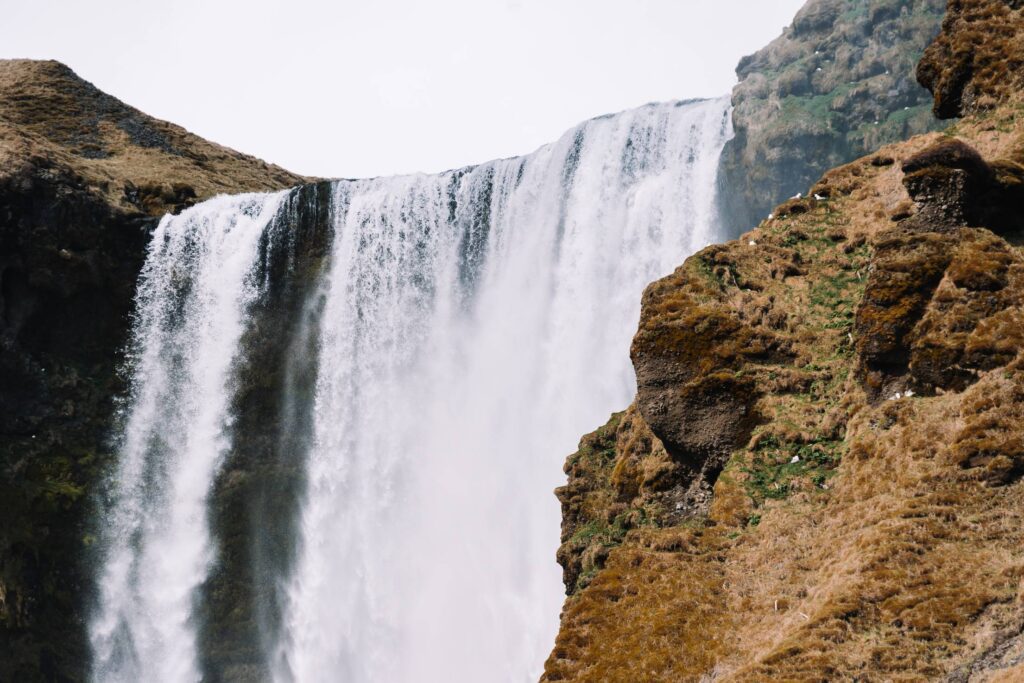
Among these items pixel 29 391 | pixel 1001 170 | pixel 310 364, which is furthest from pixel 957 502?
Result: pixel 29 391

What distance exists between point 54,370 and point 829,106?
37.8m

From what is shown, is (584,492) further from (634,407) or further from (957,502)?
(957,502)

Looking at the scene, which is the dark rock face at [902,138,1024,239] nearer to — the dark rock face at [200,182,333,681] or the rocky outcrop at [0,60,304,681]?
the dark rock face at [200,182,333,681]

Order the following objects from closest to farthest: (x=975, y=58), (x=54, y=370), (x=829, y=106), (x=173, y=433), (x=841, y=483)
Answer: (x=841, y=483)
(x=975, y=58)
(x=54, y=370)
(x=173, y=433)
(x=829, y=106)

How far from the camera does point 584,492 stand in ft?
72.4

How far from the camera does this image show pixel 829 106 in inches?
2029

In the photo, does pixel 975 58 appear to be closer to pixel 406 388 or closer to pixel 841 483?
pixel 841 483

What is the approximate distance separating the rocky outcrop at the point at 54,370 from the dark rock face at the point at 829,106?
25709 mm

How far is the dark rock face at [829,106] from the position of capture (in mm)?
48438

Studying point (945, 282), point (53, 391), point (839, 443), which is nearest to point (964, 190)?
point (945, 282)

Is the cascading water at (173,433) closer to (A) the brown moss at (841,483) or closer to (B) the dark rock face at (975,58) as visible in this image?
(A) the brown moss at (841,483)

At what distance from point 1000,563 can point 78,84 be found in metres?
53.9

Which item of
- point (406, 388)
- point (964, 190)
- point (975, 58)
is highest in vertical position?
point (975, 58)

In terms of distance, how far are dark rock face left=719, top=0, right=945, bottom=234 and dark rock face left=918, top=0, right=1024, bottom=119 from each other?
2045 centimetres
